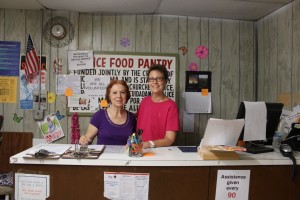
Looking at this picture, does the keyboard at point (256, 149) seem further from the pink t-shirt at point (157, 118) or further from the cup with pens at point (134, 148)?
the cup with pens at point (134, 148)

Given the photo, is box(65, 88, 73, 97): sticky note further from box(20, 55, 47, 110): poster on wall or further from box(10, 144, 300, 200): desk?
box(10, 144, 300, 200): desk

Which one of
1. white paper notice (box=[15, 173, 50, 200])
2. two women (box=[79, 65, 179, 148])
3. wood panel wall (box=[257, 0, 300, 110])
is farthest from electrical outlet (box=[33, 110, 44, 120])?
wood panel wall (box=[257, 0, 300, 110])

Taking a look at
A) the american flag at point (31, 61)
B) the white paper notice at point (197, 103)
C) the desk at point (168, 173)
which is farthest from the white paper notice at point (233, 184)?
the american flag at point (31, 61)

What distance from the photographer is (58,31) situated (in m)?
2.67

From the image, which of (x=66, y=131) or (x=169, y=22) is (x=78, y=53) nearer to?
(x=66, y=131)

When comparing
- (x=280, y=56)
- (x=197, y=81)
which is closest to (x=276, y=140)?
(x=280, y=56)

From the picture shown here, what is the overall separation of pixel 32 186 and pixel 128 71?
1657mm

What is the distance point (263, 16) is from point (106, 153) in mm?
2322

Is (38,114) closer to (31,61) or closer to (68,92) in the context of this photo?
(68,92)

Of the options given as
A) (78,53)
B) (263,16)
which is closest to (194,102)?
(263,16)

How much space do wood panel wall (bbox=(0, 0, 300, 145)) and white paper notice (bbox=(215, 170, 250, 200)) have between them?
1.36 meters

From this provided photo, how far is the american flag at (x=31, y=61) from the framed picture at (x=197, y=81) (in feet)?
5.28

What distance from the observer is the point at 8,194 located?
2.30m

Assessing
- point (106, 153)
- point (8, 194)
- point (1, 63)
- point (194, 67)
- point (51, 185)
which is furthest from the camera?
point (194, 67)
